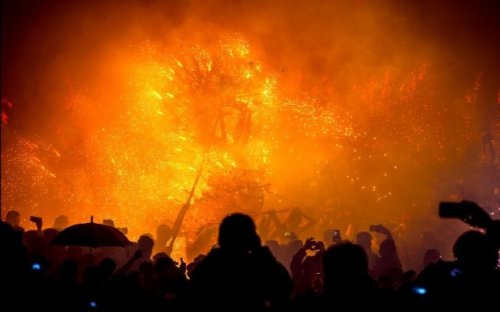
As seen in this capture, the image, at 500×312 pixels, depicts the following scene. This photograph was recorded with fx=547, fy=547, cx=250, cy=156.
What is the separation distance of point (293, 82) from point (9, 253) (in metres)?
14.7

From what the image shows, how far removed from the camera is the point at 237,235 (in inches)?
123

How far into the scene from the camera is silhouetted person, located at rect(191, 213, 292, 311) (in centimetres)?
298

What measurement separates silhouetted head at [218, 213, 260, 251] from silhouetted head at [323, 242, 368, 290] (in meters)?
0.45

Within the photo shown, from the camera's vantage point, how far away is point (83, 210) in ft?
57.9

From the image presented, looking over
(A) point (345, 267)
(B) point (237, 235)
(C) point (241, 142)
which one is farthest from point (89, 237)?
(C) point (241, 142)

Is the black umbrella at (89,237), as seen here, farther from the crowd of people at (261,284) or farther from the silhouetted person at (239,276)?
the silhouetted person at (239,276)

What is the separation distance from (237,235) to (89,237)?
335 centimetres

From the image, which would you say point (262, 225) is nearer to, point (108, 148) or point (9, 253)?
point (108, 148)

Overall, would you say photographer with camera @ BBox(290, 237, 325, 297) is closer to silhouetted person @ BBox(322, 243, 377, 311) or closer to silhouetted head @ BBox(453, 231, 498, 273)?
silhouetted head @ BBox(453, 231, 498, 273)

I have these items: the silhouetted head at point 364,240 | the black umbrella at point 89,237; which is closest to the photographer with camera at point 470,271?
the black umbrella at point 89,237

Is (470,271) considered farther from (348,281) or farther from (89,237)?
(89,237)

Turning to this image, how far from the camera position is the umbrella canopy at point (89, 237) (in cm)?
592

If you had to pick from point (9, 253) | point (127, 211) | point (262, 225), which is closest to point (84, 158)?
point (127, 211)

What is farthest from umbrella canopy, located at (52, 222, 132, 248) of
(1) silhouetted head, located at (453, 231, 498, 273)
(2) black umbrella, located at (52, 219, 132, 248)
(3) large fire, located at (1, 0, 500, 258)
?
(3) large fire, located at (1, 0, 500, 258)
